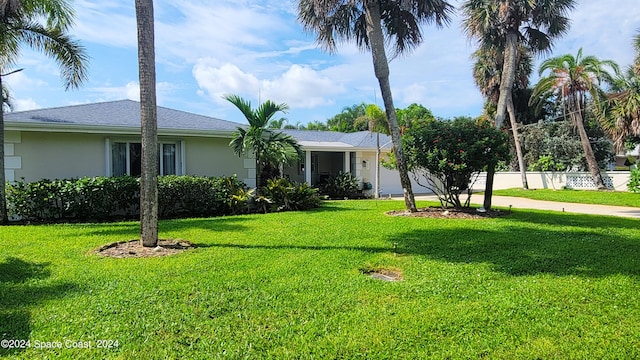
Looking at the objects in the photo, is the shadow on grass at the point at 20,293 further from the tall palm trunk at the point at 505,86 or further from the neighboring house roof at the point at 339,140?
the neighboring house roof at the point at 339,140

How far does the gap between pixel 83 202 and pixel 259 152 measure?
4.99 meters

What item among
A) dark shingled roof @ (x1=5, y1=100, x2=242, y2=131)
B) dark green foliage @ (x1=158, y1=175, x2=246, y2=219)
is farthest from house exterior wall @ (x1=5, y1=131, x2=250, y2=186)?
dark green foliage @ (x1=158, y1=175, x2=246, y2=219)

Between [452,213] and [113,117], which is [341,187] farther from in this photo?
[113,117]

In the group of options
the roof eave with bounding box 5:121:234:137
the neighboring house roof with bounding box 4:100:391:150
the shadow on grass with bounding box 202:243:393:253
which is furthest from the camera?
the neighboring house roof with bounding box 4:100:391:150

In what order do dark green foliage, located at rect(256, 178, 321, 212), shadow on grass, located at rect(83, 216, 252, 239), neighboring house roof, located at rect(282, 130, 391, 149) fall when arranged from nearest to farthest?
shadow on grass, located at rect(83, 216, 252, 239)
dark green foliage, located at rect(256, 178, 321, 212)
neighboring house roof, located at rect(282, 130, 391, 149)

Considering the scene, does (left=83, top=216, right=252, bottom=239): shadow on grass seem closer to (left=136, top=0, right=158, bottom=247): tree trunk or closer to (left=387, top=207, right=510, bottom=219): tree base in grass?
(left=136, top=0, right=158, bottom=247): tree trunk

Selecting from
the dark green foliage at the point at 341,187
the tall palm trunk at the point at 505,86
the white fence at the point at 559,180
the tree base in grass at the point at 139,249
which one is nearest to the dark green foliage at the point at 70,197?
the tree base in grass at the point at 139,249

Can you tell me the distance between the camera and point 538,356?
3.12 meters

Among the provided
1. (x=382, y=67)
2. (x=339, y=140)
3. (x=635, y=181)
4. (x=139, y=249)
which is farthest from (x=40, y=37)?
(x=635, y=181)

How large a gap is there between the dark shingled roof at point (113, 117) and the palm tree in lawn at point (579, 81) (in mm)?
18307

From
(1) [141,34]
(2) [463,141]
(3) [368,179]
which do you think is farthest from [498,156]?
(3) [368,179]

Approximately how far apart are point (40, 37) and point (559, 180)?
25704mm

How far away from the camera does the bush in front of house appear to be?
1019cm

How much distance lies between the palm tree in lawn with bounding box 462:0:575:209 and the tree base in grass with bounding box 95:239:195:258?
8750 millimetres
